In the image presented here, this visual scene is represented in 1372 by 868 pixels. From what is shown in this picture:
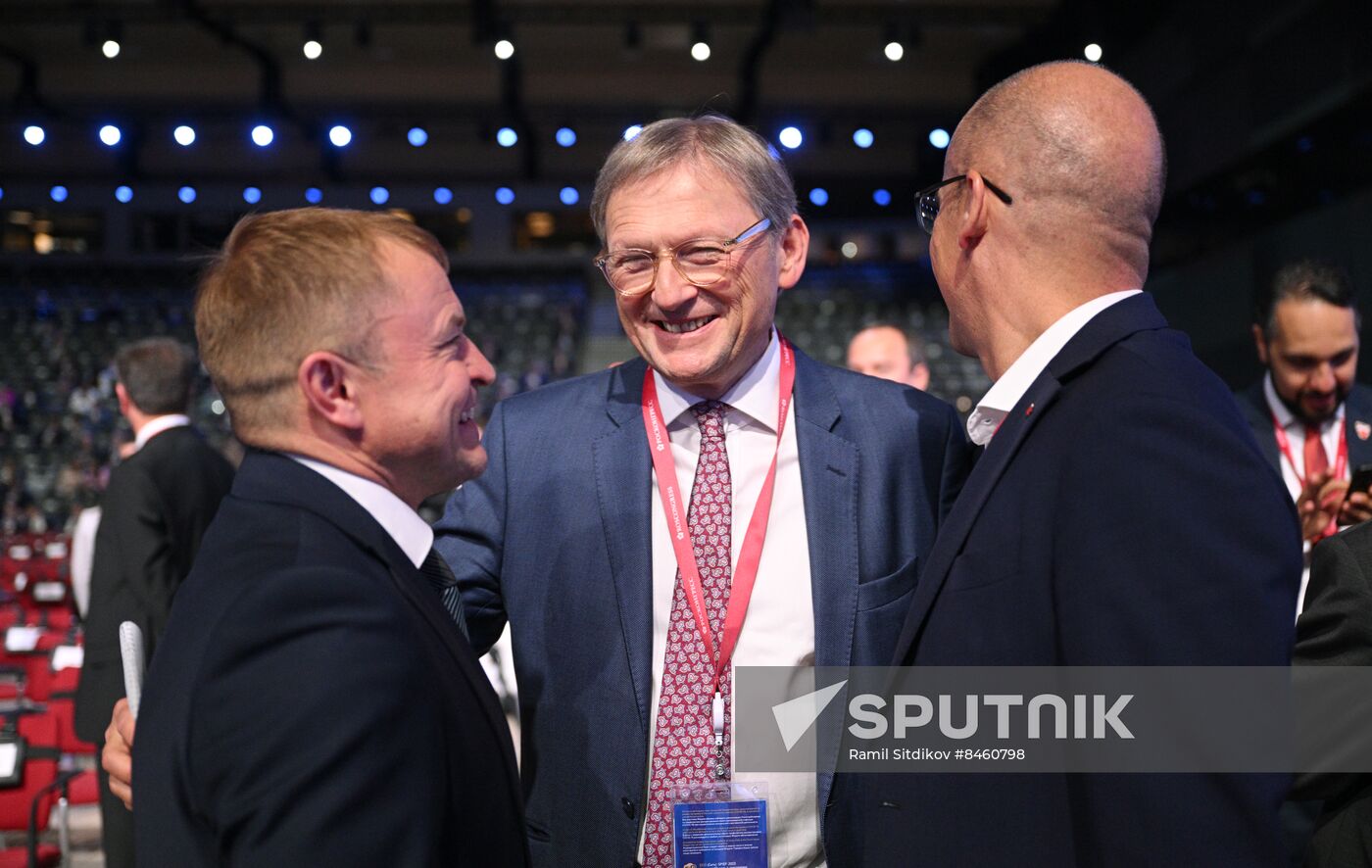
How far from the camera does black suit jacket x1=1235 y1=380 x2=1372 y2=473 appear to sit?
121 inches

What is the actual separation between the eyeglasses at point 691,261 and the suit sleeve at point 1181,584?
0.66m

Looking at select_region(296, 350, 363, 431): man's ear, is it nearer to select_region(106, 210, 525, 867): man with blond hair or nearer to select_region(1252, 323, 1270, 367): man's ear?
select_region(106, 210, 525, 867): man with blond hair

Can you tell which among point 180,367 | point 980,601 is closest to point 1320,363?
point 980,601

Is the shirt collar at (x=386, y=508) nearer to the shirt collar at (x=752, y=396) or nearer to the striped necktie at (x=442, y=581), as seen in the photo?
the striped necktie at (x=442, y=581)

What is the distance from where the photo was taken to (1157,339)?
1.22 m

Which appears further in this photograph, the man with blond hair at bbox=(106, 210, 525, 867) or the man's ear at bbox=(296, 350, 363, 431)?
the man's ear at bbox=(296, 350, 363, 431)

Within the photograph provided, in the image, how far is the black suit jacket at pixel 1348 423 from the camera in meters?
3.08

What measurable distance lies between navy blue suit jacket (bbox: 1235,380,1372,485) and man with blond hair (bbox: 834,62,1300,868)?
199 centimetres

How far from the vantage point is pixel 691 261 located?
162cm

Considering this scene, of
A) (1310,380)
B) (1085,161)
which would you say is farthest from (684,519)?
(1310,380)

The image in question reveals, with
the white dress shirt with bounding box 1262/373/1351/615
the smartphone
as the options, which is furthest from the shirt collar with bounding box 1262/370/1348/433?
the smartphone

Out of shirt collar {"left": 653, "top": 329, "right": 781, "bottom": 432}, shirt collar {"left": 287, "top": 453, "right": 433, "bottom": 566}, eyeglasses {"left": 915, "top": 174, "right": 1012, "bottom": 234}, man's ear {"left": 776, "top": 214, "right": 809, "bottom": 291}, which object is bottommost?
shirt collar {"left": 287, "top": 453, "right": 433, "bottom": 566}

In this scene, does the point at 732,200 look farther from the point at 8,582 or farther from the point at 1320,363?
the point at 8,582

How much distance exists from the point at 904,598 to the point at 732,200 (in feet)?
2.06
